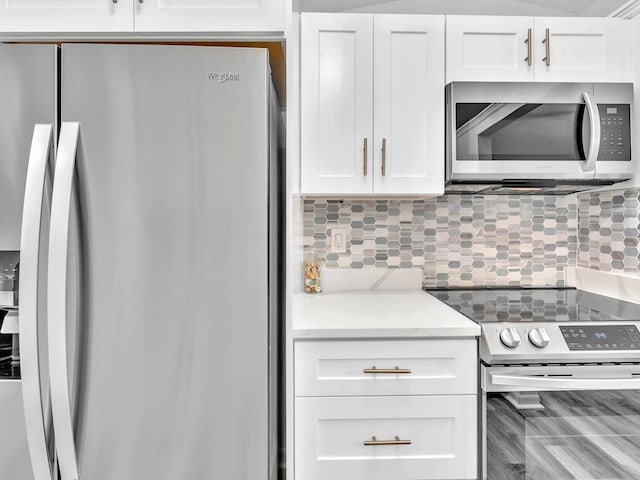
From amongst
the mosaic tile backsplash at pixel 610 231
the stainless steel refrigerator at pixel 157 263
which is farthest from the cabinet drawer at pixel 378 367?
the mosaic tile backsplash at pixel 610 231

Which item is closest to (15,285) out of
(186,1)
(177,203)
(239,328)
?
(177,203)

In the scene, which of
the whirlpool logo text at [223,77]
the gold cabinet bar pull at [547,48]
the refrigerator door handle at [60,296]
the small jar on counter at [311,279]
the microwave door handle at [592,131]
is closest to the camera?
the refrigerator door handle at [60,296]

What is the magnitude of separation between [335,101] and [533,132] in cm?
78

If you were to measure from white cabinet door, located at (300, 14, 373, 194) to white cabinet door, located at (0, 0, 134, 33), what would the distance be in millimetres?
717

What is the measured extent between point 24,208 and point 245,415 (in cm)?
76

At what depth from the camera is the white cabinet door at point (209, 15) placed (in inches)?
50.8

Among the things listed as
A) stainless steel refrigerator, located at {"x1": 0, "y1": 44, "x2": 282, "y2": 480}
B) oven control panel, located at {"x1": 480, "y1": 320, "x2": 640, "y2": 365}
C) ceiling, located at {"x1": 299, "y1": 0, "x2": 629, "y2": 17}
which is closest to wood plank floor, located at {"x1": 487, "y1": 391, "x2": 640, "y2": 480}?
oven control panel, located at {"x1": 480, "y1": 320, "x2": 640, "y2": 365}

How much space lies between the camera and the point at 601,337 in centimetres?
143

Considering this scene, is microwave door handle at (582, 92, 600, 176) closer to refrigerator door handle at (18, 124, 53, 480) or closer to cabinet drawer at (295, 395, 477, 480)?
cabinet drawer at (295, 395, 477, 480)

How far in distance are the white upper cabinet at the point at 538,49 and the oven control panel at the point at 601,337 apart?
100 centimetres

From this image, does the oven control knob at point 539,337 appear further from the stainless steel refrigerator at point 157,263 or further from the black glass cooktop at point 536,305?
the stainless steel refrigerator at point 157,263

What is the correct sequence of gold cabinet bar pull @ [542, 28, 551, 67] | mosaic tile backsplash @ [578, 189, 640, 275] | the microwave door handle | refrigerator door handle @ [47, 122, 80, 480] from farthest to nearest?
1. mosaic tile backsplash @ [578, 189, 640, 275]
2. gold cabinet bar pull @ [542, 28, 551, 67]
3. the microwave door handle
4. refrigerator door handle @ [47, 122, 80, 480]

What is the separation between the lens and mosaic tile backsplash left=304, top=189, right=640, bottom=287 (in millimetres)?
2156

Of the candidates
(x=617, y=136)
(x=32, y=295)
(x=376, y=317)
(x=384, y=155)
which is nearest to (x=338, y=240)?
(x=384, y=155)
